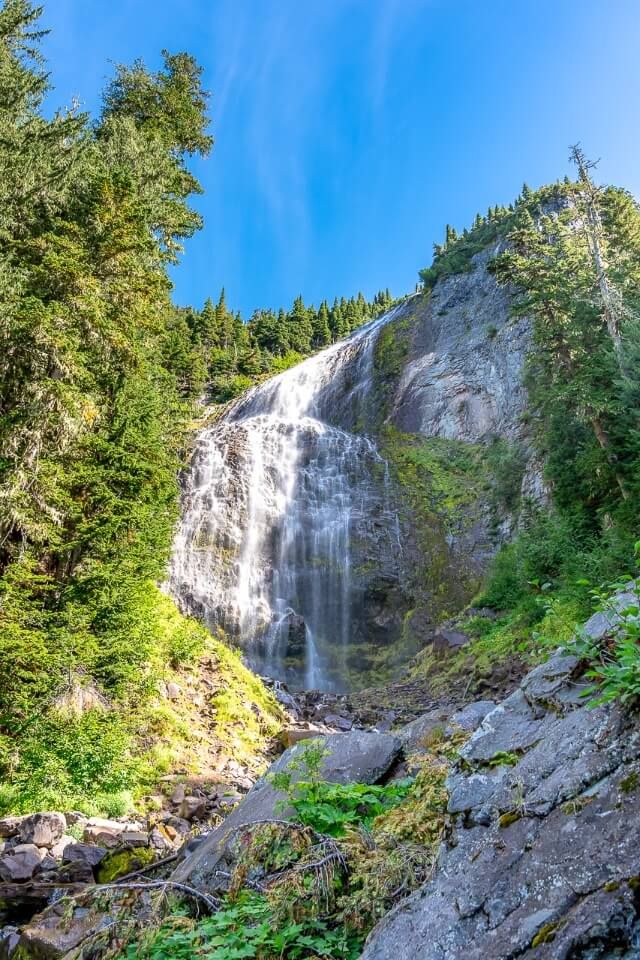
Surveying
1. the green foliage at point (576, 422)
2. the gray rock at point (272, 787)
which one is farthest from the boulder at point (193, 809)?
the green foliage at point (576, 422)

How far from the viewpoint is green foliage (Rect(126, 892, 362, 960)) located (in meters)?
2.80

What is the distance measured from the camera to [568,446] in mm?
18031

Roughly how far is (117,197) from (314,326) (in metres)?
61.5

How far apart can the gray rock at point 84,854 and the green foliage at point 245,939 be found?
351 cm

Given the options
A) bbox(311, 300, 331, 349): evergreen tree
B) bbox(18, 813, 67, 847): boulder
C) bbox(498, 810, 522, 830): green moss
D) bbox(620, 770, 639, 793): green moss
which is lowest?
bbox(18, 813, 67, 847): boulder

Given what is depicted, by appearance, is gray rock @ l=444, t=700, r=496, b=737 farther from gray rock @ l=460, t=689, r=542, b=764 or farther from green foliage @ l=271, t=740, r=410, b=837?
gray rock @ l=460, t=689, r=542, b=764

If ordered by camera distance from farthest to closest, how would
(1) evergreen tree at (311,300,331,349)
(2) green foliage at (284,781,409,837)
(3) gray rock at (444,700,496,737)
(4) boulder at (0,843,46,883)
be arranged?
(1) evergreen tree at (311,300,331,349) → (4) boulder at (0,843,46,883) → (3) gray rock at (444,700,496,737) → (2) green foliage at (284,781,409,837)

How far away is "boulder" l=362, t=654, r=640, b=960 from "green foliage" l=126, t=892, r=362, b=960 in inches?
16.6

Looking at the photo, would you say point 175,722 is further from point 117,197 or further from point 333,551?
point 333,551

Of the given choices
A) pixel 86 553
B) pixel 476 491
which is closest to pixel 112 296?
pixel 86 553

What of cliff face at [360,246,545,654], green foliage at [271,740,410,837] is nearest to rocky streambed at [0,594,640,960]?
green foliage at [271,740,410,837]

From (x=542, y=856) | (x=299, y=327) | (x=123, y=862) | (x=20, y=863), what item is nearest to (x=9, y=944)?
(x=123, y=862)

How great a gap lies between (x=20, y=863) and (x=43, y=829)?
2.75 feet

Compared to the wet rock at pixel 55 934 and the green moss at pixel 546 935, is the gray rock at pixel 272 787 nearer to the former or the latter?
the wet rock at pixel 55 934
